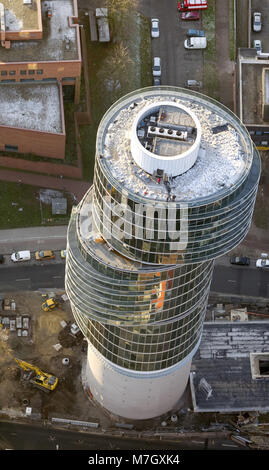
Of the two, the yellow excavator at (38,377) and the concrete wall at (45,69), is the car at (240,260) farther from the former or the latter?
the concrete wall at (45,69)

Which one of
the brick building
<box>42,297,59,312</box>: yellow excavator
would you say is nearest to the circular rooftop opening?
the brick building

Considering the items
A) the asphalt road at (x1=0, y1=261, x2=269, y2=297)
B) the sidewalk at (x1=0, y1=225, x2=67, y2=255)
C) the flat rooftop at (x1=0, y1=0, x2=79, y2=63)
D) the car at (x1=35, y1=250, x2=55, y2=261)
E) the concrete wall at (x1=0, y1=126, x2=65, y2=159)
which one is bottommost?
the asphalt road at (x1=0, y1=261, x2=269, y2=297)

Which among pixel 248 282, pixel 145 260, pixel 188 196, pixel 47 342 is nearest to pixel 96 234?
pixel 145 260

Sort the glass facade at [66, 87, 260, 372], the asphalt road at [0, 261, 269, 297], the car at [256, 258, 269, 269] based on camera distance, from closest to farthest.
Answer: the glass facade at [66, 87, 260, 372] → the asphalt road at [0, 261, 269, 297] → the car at [256, 258, 269, 269]

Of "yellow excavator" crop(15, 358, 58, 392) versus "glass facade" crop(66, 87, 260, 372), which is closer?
"glass facade" crop(66, 87, 260, 372)

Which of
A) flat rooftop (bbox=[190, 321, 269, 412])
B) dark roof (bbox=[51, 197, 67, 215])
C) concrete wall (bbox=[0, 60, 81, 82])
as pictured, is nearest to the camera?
flat rooftop (bbox=[190, 321, 269, 412])

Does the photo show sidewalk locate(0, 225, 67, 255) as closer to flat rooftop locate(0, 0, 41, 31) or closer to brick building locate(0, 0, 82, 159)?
brick building locate(0, 0, 82, 159)

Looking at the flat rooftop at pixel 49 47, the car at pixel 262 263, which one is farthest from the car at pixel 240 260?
the flat rooftop at pixel 49 47

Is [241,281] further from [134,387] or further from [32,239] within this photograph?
[32,239]
